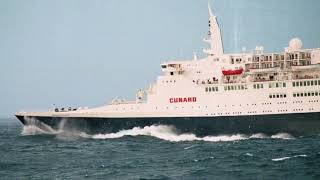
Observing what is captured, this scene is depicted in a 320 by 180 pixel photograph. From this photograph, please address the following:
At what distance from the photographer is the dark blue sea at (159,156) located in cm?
2272

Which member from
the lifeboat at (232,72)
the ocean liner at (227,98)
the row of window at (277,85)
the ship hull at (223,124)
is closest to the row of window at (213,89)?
the ocean liner at (227,98)

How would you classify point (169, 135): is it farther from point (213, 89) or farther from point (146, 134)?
point (213, 89)

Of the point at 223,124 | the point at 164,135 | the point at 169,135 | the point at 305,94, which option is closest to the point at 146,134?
the point at 164,135

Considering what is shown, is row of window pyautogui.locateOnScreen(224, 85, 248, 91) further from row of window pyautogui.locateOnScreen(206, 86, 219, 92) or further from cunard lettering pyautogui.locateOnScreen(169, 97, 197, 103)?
cunard lettering pyautogui.locateOnScreen(169, 97, 197, 103)

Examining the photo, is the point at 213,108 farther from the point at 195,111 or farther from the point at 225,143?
the point at 225,143

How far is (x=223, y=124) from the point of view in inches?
1500

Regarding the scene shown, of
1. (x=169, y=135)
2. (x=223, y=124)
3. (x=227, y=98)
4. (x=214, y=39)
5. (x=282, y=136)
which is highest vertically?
(x=214, y=39)

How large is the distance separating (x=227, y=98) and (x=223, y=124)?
2103 mm

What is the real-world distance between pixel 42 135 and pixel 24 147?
6.89 m

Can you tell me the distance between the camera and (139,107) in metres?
40.2

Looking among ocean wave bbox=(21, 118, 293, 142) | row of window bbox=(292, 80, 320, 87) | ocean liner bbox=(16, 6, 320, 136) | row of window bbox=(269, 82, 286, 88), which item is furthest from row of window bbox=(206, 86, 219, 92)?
row of window bbox=(292, 80, 320, 87)

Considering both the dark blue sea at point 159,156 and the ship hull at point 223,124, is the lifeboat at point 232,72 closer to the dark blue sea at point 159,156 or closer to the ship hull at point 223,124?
the ship hull at point 223,124

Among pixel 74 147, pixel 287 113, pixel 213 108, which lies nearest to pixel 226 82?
pixel 213 108

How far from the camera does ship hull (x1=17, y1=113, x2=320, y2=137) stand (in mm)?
37000
